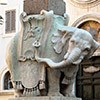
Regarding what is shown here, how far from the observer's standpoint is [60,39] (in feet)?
18.4

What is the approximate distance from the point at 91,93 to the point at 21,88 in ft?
44.3

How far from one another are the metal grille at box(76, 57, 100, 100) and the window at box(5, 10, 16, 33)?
4593 millimetres

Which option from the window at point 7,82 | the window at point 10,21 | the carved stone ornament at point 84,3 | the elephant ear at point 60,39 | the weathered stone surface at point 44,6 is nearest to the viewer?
the elephant ear at point 60,39

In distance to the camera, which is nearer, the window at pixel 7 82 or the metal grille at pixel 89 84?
the metal grille at pixel 89 84

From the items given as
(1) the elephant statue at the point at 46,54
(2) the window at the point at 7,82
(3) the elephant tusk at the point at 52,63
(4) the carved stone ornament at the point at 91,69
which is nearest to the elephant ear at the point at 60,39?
(1) the elephant statue at the point at 46,54

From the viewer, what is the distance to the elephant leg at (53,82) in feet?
18.3

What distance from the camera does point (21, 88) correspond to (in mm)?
5660

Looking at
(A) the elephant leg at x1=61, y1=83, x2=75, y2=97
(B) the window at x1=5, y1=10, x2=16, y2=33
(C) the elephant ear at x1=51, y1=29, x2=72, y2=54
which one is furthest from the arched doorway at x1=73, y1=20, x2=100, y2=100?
(C) the elephant ear at x1=51, y1=29, x2=72, y2=54

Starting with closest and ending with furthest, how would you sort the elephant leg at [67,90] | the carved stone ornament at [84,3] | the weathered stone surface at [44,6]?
the elephant leg at [67,90], the weathered stone surface at [44,6], the carved stone ornament at [84,3]

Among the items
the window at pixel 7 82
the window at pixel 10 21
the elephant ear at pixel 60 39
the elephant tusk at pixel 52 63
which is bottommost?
the elephant tusk at pixel 52 63

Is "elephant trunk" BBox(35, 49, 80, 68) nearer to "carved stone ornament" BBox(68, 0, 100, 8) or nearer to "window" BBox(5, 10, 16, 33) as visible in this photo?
"carved stone ornament" BBox(68, 0, 100, 8)

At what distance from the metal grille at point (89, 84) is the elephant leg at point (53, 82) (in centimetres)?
1332

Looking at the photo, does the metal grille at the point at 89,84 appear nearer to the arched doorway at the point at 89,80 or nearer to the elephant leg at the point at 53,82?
the arched doorway at the point at 89,80

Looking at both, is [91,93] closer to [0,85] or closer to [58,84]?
[0,85]
